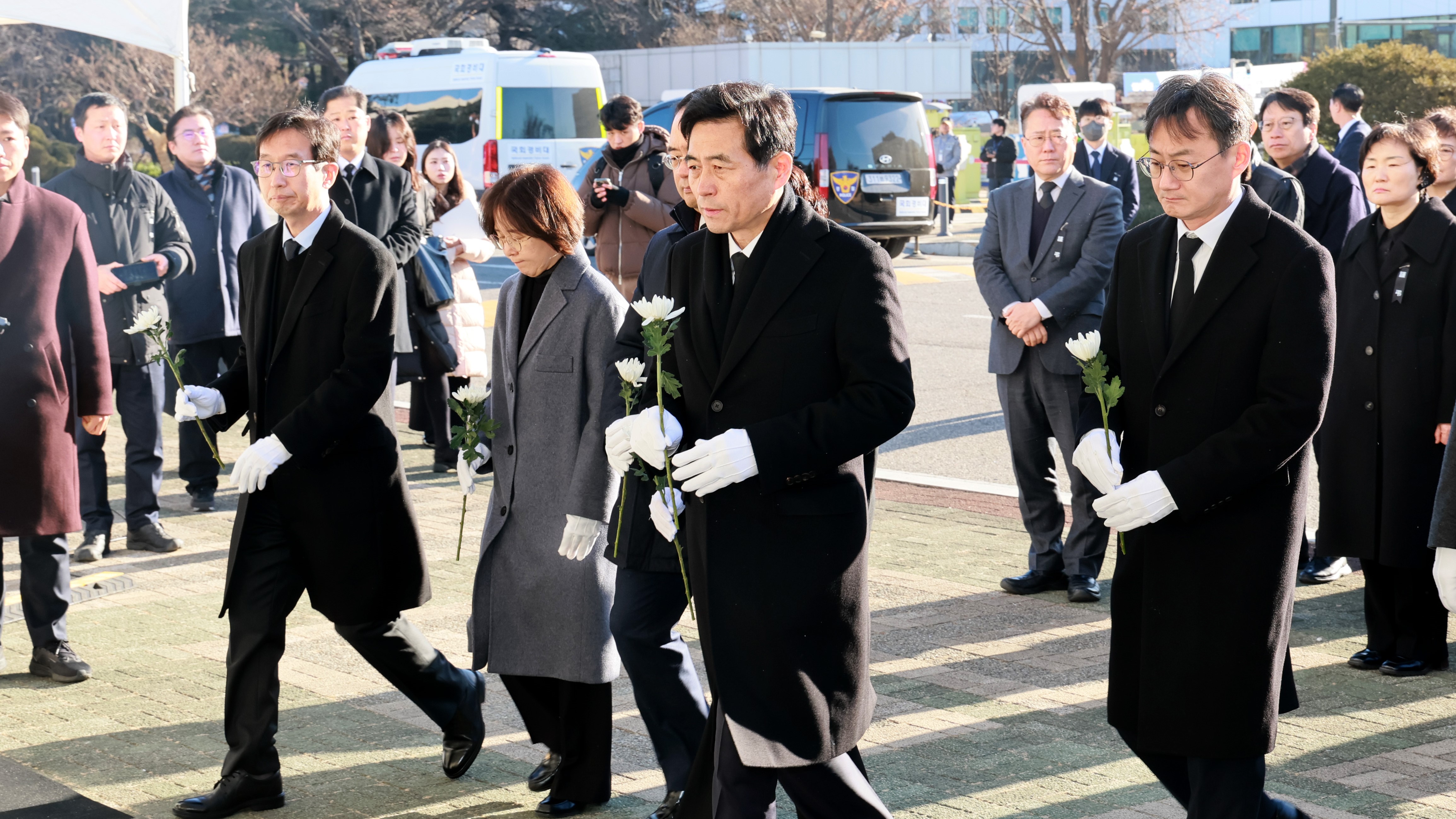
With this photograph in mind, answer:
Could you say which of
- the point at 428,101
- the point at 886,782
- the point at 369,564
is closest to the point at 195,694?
the point at 369,564

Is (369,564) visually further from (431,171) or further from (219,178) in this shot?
(431,171)

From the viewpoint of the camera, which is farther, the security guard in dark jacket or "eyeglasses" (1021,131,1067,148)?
the security guard in dark jacket

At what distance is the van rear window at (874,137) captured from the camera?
2091 centimetres

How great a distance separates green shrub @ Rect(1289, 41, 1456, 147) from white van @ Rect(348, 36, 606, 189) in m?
10.9

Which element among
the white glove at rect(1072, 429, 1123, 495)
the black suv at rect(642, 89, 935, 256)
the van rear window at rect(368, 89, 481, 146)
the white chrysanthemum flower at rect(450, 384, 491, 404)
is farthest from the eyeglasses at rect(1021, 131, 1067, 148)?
the van rear window at rect(368, 89, 481, 146)

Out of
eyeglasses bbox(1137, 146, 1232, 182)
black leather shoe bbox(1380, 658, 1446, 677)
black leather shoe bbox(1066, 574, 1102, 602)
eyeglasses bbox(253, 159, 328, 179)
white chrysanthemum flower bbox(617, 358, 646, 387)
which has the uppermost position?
eyeglasses bbox(253, 159, 328, 179)

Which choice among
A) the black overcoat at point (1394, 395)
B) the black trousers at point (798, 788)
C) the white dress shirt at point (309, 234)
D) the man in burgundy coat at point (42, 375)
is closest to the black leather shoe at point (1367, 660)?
the black overcoat at point (1394, 395)

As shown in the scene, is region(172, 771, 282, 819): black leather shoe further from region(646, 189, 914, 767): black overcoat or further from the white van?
the white van

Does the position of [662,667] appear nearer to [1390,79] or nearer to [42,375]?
[42,375]

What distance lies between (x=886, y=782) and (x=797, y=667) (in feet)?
4.45

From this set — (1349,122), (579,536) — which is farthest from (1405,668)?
(1349,122)

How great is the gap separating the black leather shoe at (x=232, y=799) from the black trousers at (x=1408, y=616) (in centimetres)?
388

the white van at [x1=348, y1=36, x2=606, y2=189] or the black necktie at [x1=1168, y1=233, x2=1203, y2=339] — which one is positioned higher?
the white van at [x1=348, y1=36, x2=606, y2=189]

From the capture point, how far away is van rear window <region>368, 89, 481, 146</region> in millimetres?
25859
